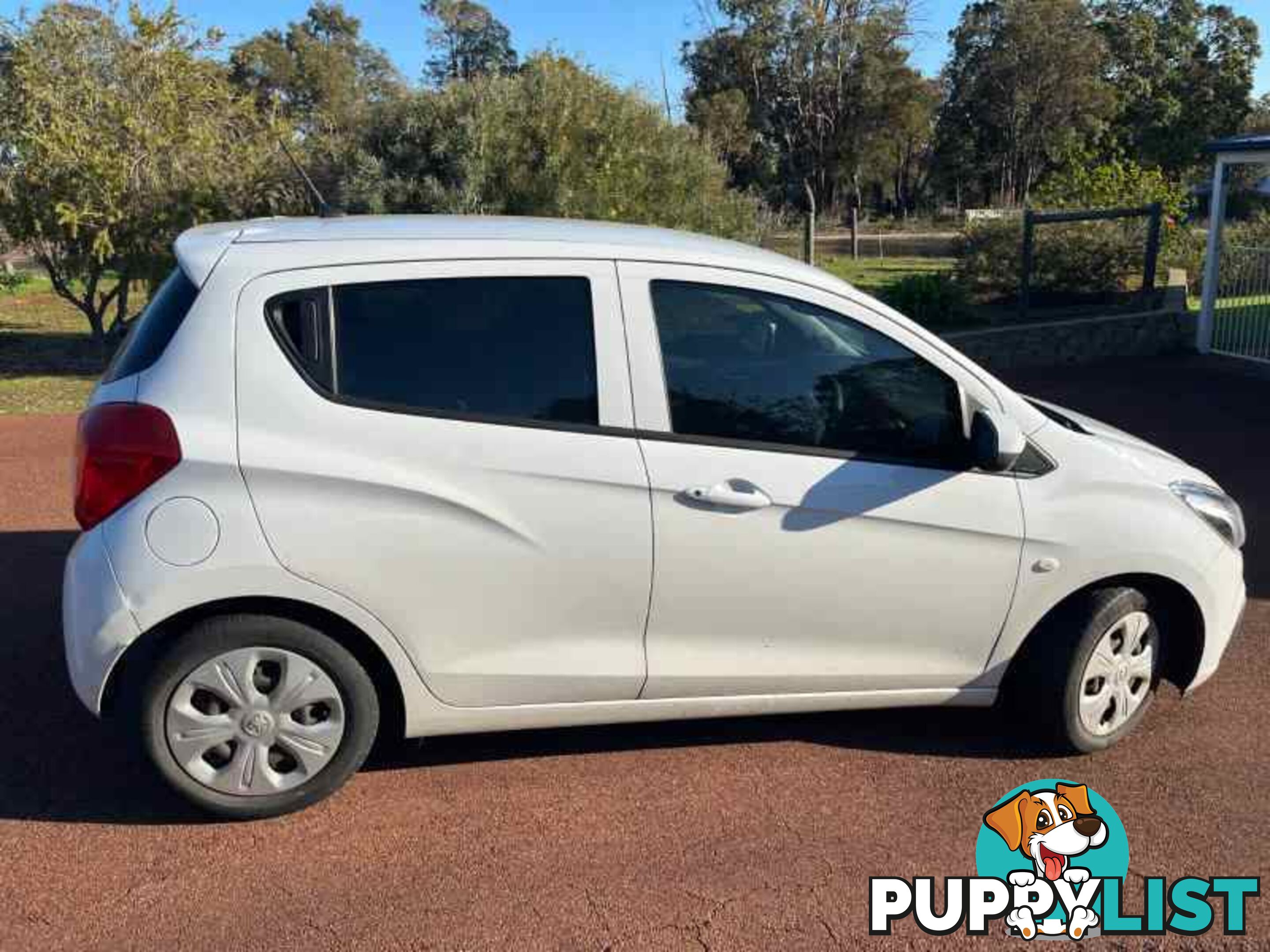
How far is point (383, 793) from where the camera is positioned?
144 inches

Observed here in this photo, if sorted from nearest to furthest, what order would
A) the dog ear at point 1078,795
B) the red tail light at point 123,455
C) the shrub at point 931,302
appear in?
the red tail light at point 123,455, the dog ear at point 1078,795, the shrub at point 931,302

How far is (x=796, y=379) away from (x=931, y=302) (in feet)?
35.4

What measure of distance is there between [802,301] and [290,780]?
2216mm

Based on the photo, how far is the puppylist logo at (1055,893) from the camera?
313 cm

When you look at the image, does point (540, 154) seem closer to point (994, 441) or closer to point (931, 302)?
point (931, 302)

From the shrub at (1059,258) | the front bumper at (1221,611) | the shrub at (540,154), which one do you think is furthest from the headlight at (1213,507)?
the shrub at (1059,258)

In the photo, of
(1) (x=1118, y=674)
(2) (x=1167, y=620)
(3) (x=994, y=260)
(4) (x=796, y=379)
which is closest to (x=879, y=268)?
(3) (x=994, y=260)

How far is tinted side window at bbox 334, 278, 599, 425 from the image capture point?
338cm

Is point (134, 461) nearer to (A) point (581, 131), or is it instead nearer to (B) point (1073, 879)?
(B) point (1073, 879)

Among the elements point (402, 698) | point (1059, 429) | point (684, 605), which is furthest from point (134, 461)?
point (1059, 429)

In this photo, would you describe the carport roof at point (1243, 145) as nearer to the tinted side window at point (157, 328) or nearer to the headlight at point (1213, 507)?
the headlight at point (1213, 507)

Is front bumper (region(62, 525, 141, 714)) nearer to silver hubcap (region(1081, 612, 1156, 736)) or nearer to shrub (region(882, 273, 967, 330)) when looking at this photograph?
silver hubcap (region(1081, 612, 1156, 736))

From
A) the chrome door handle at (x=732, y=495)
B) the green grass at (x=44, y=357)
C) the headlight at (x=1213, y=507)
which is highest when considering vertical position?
the chrome door handle at (x=732, y=495)

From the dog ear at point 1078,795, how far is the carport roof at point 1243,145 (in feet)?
33.1
